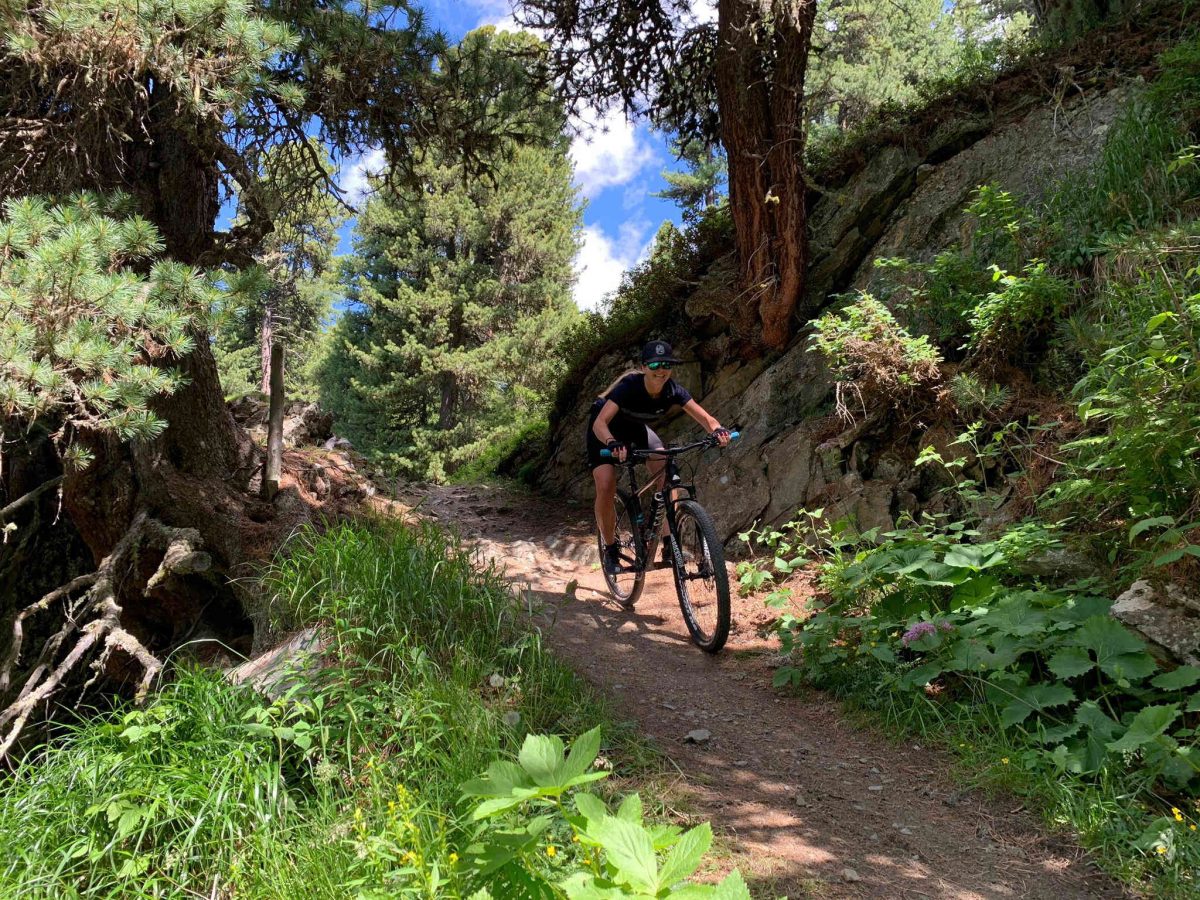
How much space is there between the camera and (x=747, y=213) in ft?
Result: 24.2

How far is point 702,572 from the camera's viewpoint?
4.82 meters

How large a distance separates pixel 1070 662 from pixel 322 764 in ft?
10.7

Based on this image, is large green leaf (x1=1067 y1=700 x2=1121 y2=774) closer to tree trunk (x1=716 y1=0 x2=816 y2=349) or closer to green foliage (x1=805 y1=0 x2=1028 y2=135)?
tree trunk (x1=716 y1=0 x2=816 y2=349)

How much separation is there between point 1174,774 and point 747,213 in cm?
612

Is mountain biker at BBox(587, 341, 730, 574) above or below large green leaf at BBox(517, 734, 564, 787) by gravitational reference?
above

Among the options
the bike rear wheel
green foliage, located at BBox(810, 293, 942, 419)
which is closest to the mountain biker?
the bike rear wheel

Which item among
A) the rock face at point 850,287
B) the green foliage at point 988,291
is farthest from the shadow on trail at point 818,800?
the green foliage at point 988,291

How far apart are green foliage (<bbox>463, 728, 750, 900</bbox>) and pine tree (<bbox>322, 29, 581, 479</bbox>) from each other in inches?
733

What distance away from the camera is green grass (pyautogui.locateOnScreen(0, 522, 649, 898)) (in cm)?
253

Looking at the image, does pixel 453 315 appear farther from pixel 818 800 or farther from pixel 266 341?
pixel 818 800

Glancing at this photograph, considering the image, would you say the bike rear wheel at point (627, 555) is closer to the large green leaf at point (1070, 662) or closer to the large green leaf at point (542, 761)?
the large green leaf at point (1070, 662)

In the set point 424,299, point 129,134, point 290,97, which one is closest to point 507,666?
point 290,97

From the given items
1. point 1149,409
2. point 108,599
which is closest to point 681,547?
point 1149,409

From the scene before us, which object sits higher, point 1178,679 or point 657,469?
point 657,469
